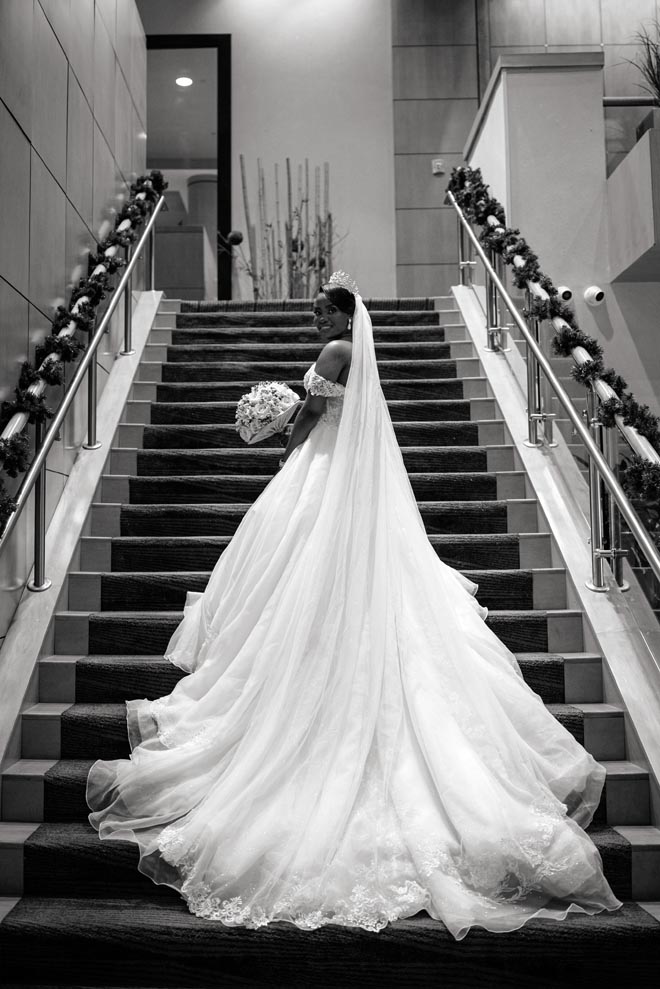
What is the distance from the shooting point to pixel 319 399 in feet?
11.6

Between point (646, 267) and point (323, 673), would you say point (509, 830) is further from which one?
point (646, 267)

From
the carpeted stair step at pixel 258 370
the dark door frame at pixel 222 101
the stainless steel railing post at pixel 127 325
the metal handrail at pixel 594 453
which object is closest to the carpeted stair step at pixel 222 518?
the metal handrail at pixel 594 453

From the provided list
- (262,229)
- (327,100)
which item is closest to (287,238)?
(262,229)

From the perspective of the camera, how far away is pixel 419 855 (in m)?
2.39

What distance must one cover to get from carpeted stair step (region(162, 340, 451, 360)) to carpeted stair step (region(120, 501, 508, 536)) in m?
1.76

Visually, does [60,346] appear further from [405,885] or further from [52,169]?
[405,885]

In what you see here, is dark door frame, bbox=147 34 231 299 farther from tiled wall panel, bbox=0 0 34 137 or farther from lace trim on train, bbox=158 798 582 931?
lace trim on train, bbox=158 798 582 931

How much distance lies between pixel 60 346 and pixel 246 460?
126 cm

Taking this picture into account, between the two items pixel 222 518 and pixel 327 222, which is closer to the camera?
pixel 222 518

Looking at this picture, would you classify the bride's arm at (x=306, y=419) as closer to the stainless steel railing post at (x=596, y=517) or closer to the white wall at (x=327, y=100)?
the stainless steel railing post at (x=596, y=517)

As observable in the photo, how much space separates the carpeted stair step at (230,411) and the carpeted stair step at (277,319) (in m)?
1.41

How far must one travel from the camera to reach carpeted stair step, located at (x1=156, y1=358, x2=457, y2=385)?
5.65 metres

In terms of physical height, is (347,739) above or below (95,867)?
above

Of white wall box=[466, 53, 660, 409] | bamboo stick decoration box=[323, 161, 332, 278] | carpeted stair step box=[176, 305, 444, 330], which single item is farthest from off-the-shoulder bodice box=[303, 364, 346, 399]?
bamboo stick decoration box=[323, 161, 332, 278]
